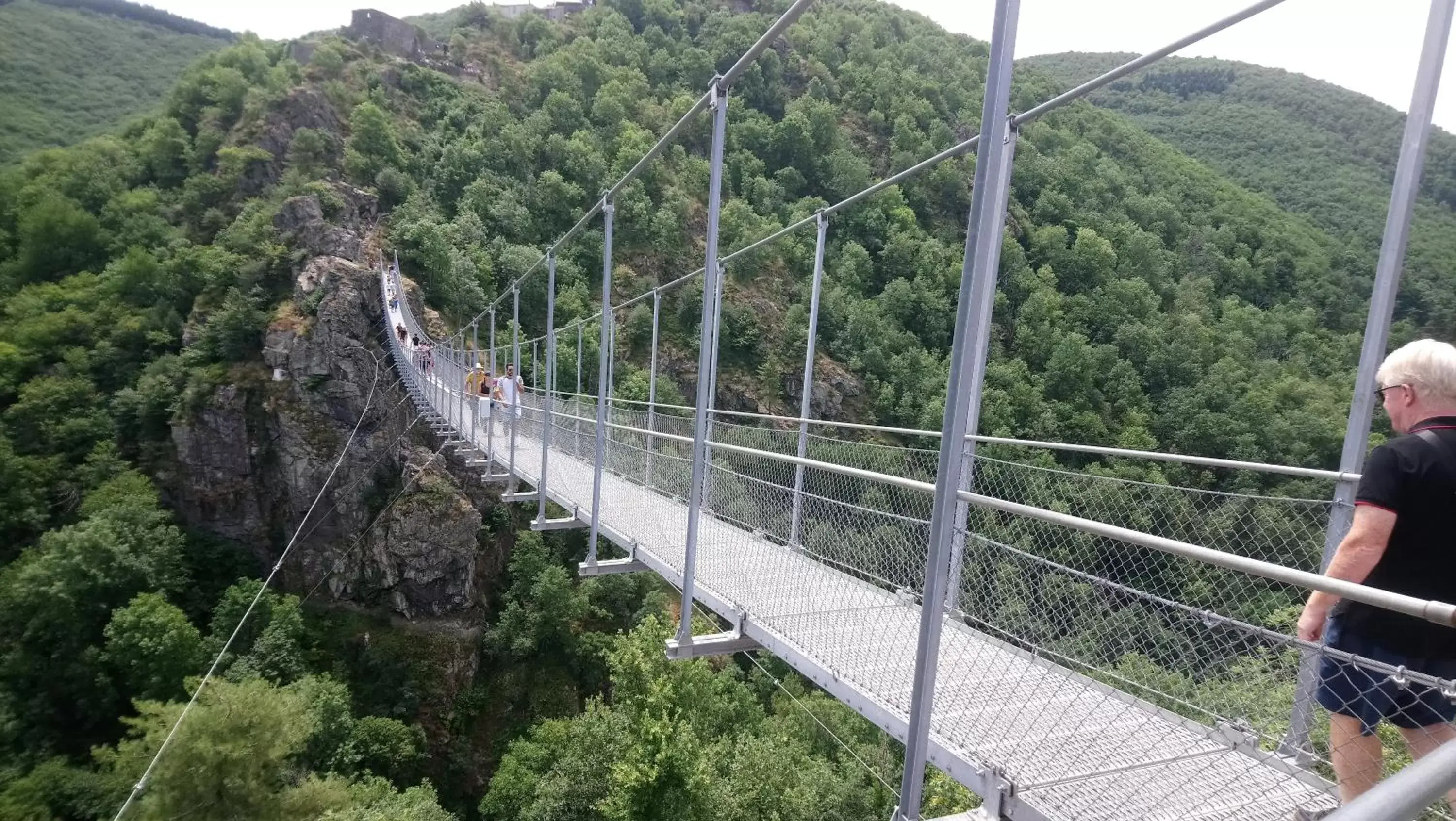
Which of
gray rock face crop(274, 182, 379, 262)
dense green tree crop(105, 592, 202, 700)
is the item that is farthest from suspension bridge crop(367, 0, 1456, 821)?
gray rock face crop(274, 182, 379, 262)

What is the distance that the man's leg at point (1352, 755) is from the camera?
1.34m

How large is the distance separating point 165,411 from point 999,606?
24205 millimetres

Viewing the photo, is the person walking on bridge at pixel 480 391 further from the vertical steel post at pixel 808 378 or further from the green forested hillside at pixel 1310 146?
the green forested hillside at pixel 1310 146

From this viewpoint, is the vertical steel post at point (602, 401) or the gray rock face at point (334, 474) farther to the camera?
the gray rock face at point (334, 474)

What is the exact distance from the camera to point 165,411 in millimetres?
20203

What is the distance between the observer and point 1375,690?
4.22ft

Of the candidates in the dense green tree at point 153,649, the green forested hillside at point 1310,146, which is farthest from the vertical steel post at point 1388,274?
the dense green tree at point 153,649

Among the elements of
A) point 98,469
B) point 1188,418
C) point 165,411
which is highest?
point 1188,418

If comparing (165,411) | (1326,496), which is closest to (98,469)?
(165,411)

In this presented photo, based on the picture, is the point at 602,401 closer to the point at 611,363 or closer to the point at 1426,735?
the point at 611,363

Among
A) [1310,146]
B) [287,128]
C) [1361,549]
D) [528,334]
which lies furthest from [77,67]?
[1310,146]

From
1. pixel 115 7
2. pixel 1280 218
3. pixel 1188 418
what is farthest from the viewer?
pixel 115 7

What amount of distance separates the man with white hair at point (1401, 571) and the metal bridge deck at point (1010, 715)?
1.00 ft

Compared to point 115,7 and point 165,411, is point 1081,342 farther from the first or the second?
point 115,7
